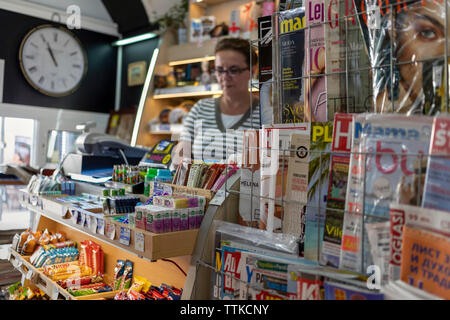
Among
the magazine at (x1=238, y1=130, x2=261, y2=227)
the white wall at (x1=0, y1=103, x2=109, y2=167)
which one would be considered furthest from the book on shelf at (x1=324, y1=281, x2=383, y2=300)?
the white wall at (x1=0, y1=103, x2=109, y2=167)

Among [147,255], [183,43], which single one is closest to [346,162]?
[147,255]

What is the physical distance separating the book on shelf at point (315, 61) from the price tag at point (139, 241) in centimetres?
59

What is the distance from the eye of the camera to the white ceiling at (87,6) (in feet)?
17.0

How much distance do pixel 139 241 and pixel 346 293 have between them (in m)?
0.63

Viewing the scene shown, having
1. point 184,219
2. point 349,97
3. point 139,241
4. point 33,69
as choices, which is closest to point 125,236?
point 139,241

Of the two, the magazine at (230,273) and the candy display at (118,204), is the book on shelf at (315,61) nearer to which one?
the magazine at (230,273)

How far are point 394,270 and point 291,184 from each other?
354 millimetres

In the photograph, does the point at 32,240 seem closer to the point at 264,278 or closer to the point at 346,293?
the point at 264,278

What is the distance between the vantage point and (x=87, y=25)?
548cm

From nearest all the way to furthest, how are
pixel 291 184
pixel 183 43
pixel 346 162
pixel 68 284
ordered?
pixel 346 162 < pixel 291 184 < pixel 68 284 < pixel 183 43

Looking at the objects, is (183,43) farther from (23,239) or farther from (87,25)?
(23,239)

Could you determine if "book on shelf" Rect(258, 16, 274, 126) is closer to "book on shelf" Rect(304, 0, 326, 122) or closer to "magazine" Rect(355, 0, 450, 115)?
"book on shelf" Rect(304, 0, 326, 122)

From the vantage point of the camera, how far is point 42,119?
510cm

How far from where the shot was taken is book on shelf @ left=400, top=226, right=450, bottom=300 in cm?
72
